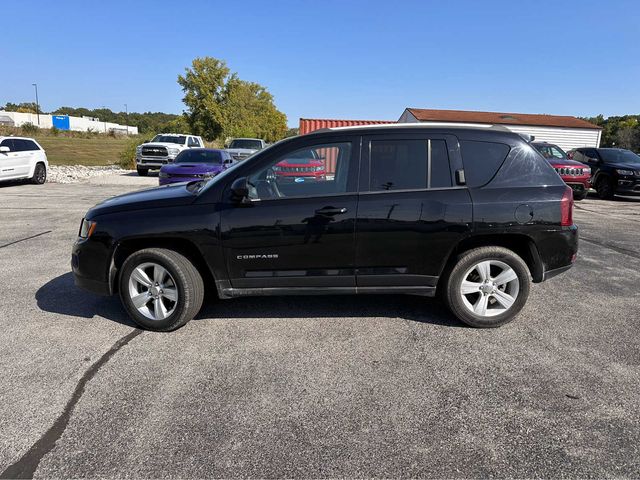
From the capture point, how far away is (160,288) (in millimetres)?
3871

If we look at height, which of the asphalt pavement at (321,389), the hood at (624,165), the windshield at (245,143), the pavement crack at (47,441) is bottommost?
the pavement crack at (47,441)

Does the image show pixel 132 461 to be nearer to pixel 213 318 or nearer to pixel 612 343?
pixel 213 318

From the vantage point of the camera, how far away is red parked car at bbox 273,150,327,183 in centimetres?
388

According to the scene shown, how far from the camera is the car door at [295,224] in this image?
12.2 ft

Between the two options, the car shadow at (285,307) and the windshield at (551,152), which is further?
the windshield at (551,152)

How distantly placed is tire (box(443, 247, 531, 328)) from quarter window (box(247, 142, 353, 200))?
129 cm

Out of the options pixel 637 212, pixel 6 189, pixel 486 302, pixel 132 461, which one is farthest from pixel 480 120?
pixel 132 461

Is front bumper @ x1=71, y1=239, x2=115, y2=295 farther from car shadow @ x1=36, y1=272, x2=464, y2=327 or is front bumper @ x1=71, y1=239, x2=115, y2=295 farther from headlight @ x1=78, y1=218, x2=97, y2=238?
car shadow @ x1=36, y1=272, x2=464, y2=327

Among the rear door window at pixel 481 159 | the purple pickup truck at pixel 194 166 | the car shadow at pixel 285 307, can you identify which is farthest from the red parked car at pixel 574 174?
the car shadow at pixel 285 307

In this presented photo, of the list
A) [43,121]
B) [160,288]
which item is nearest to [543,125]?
[160,288]

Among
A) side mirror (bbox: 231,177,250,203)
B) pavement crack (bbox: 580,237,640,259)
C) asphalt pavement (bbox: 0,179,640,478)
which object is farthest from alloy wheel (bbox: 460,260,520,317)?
pavement crack (bbox: 580,237,640,259)

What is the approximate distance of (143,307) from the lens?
12.7 feet

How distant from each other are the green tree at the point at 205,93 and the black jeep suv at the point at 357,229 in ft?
132

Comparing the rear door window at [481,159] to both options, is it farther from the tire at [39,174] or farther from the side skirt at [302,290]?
the tire at [39,174]
